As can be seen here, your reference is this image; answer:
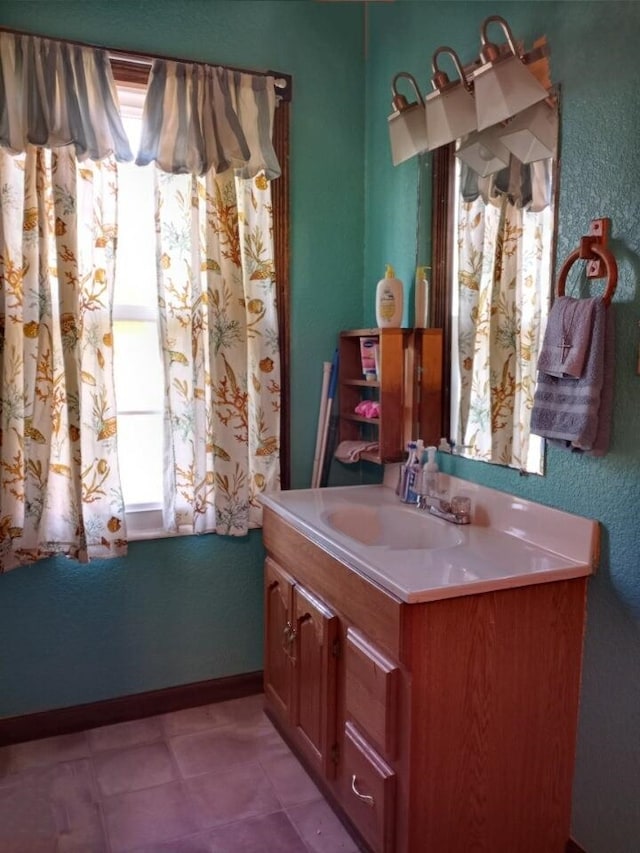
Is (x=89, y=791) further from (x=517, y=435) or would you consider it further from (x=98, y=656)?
(x=517, y=435)

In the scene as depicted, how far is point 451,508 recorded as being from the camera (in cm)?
198

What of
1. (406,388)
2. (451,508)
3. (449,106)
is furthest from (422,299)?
(451,508)

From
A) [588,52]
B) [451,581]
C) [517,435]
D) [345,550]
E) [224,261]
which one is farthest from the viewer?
[224,261]

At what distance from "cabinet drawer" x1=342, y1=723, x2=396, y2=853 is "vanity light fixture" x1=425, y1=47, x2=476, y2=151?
163 centimetres

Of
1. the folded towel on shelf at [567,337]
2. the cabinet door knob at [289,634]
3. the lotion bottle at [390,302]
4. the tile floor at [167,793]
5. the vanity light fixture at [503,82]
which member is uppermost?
the vanity light fixture at [503,82]

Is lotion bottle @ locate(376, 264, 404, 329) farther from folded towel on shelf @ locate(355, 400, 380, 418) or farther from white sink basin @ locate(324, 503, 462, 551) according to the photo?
white sink basin @ locate(324, 503, 462, 551)

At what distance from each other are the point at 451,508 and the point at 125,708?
1383 millimetres

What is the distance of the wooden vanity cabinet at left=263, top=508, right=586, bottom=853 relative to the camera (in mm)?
1471

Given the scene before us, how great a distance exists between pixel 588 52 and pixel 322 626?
5.05 feet

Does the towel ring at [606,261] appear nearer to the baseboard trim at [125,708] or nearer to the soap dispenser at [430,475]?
the soap dispenser at [430,475]

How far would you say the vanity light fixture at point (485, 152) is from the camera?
72.7 inches

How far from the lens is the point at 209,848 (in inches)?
72.2

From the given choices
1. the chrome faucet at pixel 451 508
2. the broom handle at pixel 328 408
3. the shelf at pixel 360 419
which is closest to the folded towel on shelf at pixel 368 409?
the shelf at pixel 360 419

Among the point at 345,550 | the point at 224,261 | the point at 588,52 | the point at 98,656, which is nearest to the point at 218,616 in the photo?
the point at 98,656
